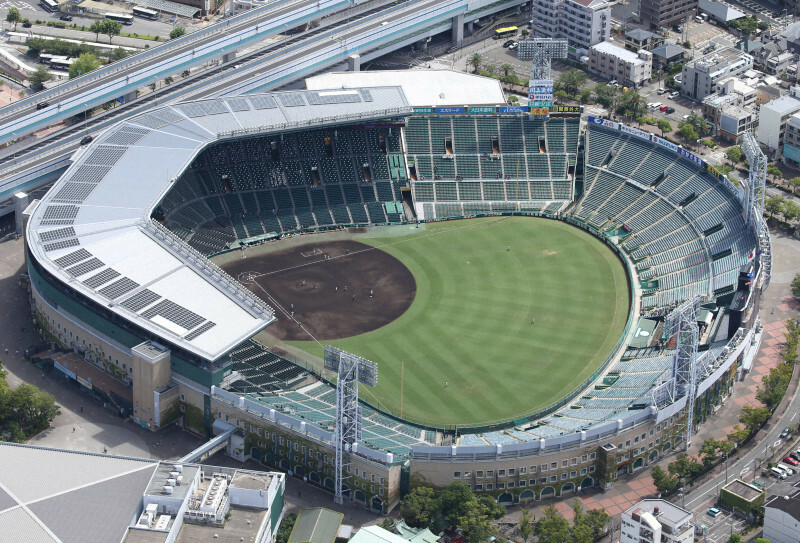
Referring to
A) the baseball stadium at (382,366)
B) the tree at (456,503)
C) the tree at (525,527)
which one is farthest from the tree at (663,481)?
the tree at (456,503)

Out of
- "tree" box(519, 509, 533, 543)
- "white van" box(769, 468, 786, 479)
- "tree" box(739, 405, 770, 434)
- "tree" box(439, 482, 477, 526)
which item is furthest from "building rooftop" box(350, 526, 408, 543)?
"tree" box(739, 405, 770, 434)

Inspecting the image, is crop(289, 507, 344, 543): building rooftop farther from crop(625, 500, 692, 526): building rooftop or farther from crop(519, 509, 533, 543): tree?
crop(625, 500, 692, 526): building rooftop

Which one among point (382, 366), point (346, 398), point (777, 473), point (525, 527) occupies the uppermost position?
point (346, 398)

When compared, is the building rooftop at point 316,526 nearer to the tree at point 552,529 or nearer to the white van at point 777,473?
the tree at point 552,529

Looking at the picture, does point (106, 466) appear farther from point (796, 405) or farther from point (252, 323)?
point (796, 405)

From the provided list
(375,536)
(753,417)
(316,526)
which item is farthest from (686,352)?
(316,526)

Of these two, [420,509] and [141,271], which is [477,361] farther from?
[141,271]
